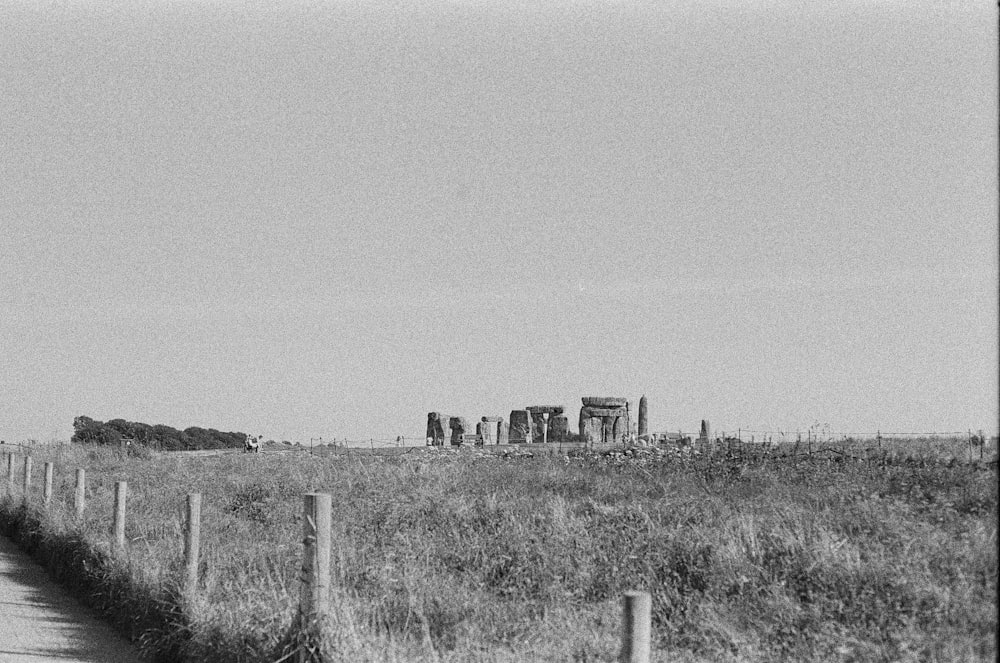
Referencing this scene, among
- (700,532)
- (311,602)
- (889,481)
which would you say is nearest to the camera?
(311,602)

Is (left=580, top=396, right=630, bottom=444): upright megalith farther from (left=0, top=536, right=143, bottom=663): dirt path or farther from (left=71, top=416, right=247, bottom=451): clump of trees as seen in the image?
(left=0, top=536, right=143, bottom=663): dirt path

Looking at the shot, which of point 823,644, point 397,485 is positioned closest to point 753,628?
point 823,644

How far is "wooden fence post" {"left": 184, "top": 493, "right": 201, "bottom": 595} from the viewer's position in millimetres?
8977

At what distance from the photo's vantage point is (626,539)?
424 inches

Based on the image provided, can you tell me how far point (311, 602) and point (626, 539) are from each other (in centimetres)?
468

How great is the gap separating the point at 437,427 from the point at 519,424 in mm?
4190

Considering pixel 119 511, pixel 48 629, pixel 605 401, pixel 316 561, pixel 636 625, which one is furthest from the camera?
pixel 605 401

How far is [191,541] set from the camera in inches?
368

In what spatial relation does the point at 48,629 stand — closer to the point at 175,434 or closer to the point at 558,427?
the point at 558,427

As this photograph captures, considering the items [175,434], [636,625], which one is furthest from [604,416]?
[636,625]

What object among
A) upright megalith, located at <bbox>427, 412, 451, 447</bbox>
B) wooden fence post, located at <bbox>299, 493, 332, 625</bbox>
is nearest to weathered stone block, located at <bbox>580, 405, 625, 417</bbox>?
upright megalith, located at <bbox>427, 412, 451, 447</bbox>

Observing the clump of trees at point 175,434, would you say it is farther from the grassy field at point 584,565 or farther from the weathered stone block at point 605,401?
the grassy field at point 584,565

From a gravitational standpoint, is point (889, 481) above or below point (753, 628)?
above

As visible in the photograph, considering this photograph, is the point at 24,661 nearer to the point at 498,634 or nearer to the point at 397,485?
Result: the point at 498,634
